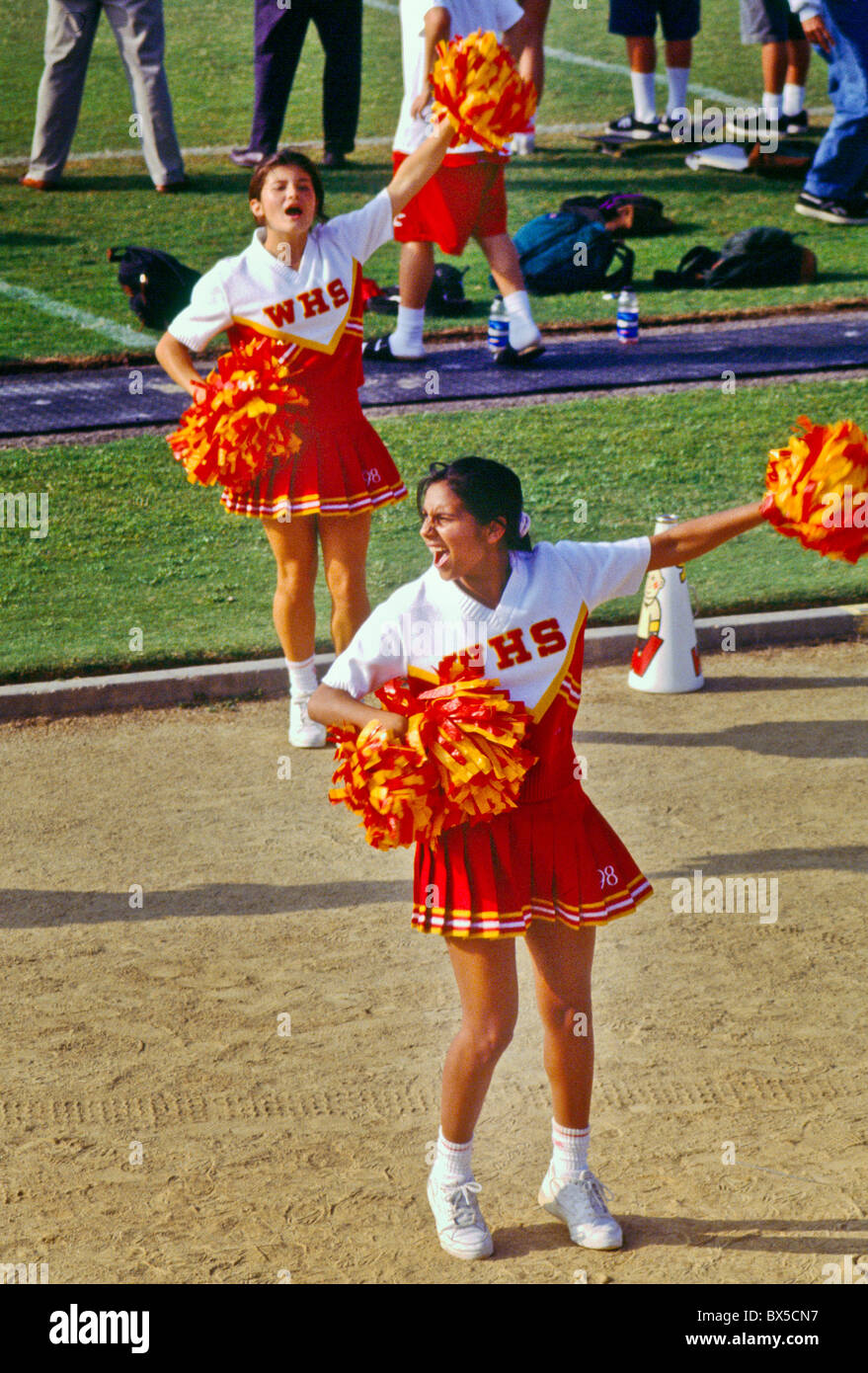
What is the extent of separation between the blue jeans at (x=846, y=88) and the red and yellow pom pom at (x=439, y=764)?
34.5 ft

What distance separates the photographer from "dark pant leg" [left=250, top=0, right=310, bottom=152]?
1320 cm

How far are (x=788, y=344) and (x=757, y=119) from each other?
257 inches

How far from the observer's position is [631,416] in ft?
34.8

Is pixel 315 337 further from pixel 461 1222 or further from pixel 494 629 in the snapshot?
pixel 461 1222

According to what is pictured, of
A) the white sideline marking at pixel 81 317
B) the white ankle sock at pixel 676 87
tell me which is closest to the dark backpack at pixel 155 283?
the white sideline marking at pixel 81 317

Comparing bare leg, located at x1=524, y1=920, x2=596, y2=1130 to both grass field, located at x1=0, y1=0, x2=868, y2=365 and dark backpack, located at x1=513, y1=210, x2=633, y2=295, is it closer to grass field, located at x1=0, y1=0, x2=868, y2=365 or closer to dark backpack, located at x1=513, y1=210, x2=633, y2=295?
grass field, located at x1=0, y1=0, x2=868, y2=365

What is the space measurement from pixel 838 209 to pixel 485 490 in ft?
36.3

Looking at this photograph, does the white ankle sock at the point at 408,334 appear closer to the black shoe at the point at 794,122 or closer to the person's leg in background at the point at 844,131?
the person's leg in background at the point at 844,131

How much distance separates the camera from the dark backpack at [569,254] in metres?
12.6

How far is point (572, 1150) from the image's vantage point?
13.1 feet

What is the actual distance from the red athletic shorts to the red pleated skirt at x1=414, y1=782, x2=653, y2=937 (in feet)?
22.6

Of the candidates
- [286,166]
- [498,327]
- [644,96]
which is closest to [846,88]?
[644,96]
